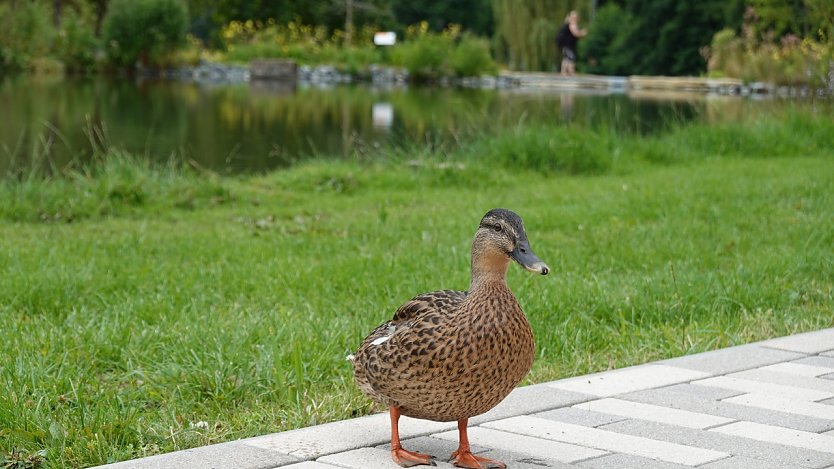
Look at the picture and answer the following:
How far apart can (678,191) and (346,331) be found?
543 centimetres

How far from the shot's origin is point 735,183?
10.2m

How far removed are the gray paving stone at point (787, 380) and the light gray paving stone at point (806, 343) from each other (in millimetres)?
414

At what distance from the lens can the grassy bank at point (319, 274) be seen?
163 inches

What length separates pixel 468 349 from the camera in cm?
310

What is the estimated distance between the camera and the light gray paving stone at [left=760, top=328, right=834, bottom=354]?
15.5ft

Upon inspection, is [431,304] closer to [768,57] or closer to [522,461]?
[522,461]

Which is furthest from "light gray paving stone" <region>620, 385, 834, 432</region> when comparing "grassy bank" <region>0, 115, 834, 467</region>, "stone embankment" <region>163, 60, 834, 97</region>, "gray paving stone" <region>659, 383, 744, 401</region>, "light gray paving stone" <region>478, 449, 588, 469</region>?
"stone embankment" <region>163, 60, 834, 97</region>

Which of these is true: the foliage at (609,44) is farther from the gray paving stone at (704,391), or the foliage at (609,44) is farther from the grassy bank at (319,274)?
the gray paving stone at (704,391)

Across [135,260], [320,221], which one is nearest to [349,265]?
[135,260]

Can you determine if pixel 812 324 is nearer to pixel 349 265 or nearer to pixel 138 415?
pixel 349 265

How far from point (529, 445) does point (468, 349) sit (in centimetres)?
55

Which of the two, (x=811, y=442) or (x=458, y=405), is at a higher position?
(x=458, y=405)

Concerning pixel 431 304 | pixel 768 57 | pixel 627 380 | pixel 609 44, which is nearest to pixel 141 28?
pixel 609 44

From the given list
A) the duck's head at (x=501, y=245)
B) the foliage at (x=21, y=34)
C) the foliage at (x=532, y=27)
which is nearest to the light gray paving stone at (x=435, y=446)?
the duck's head at (x=501, y=245)
